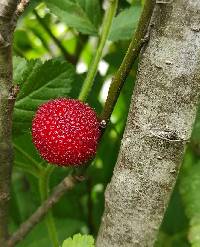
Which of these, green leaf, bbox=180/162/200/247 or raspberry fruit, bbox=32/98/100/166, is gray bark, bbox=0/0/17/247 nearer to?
raspberry fruit, bbox=32/98/100/166

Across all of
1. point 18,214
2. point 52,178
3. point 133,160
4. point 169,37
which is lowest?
point 18,214

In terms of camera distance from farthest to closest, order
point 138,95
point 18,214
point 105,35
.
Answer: point 18,214 < point 105,35 < point 138,95

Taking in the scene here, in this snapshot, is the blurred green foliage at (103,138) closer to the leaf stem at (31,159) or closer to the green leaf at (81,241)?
the leaf stem at (31,159)

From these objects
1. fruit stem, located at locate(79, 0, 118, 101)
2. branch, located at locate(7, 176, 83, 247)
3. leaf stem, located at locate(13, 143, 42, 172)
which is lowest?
branch, located at locate(7, 176, 83, 247)

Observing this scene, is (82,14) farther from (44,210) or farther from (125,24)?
(44,210)

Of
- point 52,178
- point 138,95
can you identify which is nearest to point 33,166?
point 52,178

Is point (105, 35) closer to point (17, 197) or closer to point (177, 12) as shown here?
point (177, 12)

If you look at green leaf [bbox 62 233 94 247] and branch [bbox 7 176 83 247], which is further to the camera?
branch [bbox 7 176 83 247]

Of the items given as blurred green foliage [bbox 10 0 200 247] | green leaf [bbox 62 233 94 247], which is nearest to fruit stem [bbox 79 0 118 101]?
blurred green foliage [bbox 10 0 200 247]
